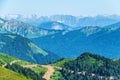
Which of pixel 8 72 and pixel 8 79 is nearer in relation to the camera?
pixel 8 79

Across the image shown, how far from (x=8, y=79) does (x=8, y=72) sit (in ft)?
47.9

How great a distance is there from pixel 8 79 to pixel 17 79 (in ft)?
16.5

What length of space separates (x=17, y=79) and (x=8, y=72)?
1218 cm

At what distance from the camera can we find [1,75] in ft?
577

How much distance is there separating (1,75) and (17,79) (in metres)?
7.17

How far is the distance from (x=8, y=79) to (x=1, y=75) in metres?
4.20

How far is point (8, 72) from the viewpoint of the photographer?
188250mm

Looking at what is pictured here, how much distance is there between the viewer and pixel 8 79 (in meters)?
174

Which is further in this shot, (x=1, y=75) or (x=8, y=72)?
(x=8, y=72)
